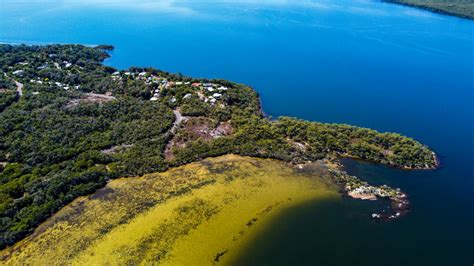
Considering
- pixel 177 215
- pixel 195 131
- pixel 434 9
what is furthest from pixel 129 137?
pixel 434 9

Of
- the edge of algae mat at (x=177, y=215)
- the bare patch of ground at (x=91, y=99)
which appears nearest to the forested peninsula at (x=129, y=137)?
the bare patch of ground at (x=91, y=99)

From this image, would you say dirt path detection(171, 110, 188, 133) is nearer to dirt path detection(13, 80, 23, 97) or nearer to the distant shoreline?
dirt path detection(13, 80, 23, 97)

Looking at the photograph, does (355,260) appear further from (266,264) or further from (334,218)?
(266,264)

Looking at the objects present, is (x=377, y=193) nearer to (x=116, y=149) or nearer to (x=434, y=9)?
(x=116, y=149)

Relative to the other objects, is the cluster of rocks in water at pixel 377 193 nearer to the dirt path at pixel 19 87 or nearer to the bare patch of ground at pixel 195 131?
the bare patch of ground at pixel 195 131

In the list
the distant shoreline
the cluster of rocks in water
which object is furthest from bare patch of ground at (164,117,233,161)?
the distant shoreline

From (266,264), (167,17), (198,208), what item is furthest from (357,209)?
(167,17)
